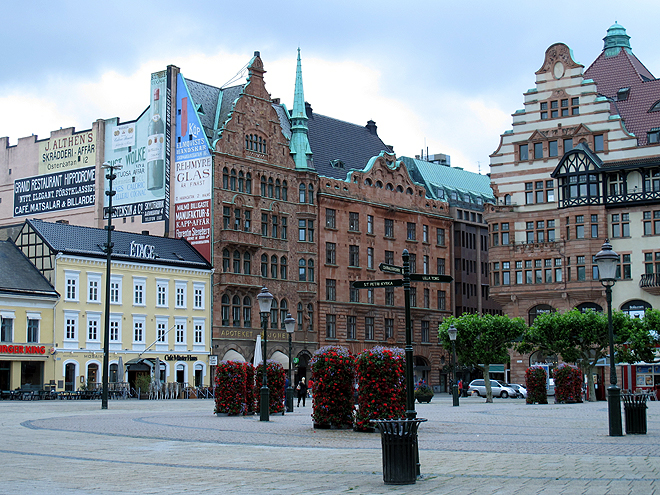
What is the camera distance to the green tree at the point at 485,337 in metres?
54.8

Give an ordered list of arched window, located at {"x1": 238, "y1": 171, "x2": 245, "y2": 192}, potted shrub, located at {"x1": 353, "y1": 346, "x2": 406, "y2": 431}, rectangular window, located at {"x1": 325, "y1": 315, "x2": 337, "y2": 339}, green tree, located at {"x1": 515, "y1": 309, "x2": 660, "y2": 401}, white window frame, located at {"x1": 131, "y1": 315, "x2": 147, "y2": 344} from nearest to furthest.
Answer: potted shrub, located at {"x1": 353, "y1": 346, "x2": 406, "y2": 431}, green tree, located at {"x1": 515, "y1": 309, "x2": 660, "y2": 401}, white window frame, located at {"x1": 131, "y1": 315, "x2": 147, "y2": 344}, arched window, located at {"x1": 238, "y1": 171, "x2": 245, "y2": 192}, rectangular window, located at {"x1": 325, "y1": 315, "x2": 337, "y2": 339}

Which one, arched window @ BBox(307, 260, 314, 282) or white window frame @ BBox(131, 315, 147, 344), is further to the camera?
arched window @ BBox(307, 260, 314, 282)

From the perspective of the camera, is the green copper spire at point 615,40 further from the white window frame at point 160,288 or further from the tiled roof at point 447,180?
the white window frame at point 160,288

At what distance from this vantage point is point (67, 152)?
250ft

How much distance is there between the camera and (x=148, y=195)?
72.6m

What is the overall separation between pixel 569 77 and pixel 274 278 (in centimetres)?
2774

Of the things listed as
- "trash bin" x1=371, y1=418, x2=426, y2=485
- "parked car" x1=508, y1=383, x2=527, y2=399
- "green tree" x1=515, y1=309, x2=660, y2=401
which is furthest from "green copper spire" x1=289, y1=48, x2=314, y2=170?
"trash bin" x1=371, y1=418, x2=426, y2=485

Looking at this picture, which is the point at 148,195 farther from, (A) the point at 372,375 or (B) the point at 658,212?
(A) the point at 372,375

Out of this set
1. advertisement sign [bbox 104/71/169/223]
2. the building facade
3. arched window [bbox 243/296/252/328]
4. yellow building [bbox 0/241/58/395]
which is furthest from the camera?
arched window [bbox 243/296/252/328]

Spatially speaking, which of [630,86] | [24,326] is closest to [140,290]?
[24,326]

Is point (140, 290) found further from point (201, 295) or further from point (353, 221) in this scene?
point (353, 221)

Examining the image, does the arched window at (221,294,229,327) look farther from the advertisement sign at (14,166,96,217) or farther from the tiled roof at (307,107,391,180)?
the tiled roof at (307,107,391,180)

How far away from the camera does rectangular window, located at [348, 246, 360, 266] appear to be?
8175cm

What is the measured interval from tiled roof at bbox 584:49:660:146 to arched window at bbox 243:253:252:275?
98.9 feet
